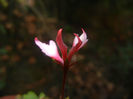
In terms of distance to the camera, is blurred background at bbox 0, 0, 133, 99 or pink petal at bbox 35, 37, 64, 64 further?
blurred background at bbox 0, 0, 133, 99

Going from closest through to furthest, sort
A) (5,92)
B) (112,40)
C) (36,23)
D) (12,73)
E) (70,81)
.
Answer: (5,92) → (12,73) → (70,81) → (36,23) → (112,40)

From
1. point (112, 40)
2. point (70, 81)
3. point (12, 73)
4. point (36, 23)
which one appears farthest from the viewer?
point (112, 40)

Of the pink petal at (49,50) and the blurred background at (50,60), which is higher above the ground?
the blurred background at (50,60)

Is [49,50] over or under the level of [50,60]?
under

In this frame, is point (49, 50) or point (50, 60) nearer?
point (49, 50)

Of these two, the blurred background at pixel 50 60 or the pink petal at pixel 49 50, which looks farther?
the blurred background at pixel 50 60

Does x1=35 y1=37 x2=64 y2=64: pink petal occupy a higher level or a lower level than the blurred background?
lower

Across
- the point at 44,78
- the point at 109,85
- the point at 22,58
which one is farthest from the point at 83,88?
the point at 22,58

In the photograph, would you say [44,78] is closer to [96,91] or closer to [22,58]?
[22,58]
